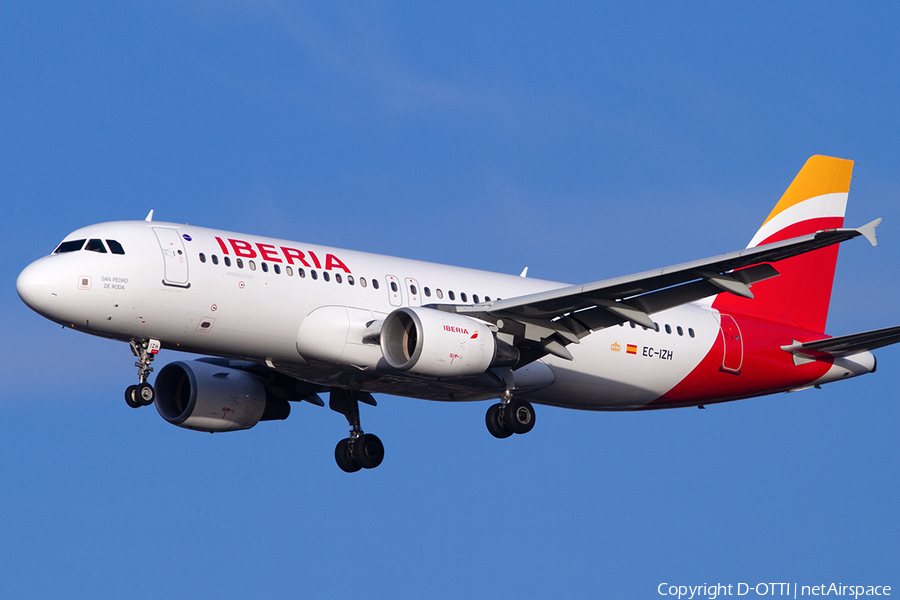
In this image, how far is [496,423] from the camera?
30.7m

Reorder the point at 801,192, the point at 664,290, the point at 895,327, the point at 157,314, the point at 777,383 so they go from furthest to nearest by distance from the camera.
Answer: the point at 801,192, the point at 777,383, the point at 895,327, the point at 664,290, the point at 157,314

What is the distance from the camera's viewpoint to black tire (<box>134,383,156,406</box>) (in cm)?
2695

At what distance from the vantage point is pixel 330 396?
3491 centimetres

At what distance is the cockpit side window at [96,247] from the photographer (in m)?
26.9

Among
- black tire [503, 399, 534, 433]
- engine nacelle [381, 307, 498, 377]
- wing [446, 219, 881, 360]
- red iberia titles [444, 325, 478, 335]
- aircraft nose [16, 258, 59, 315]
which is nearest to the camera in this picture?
wing [446, 219, 881, 360]

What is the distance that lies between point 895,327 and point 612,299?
7.88m

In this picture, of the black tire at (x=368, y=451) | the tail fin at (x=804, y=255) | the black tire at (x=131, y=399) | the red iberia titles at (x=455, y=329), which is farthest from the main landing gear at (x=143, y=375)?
the tail fin at (x=804, y=255)

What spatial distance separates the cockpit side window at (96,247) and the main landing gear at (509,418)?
1046cm

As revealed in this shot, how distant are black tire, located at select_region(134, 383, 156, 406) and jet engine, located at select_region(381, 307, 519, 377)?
5.33m

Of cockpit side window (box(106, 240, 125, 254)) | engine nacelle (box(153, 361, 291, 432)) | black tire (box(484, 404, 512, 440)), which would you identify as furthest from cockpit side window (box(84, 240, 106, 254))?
black tire (box(484, 404, 512, 440))

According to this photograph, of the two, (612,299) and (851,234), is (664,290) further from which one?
(851,234)

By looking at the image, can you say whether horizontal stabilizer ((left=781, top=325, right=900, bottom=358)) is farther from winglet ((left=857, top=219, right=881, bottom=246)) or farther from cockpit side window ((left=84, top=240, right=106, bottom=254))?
cockpit side window ((left=84, top=240, right=106, bottom=254))

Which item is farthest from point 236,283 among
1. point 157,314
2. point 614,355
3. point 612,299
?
point 614,355

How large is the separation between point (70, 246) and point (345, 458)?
36.0 ft
